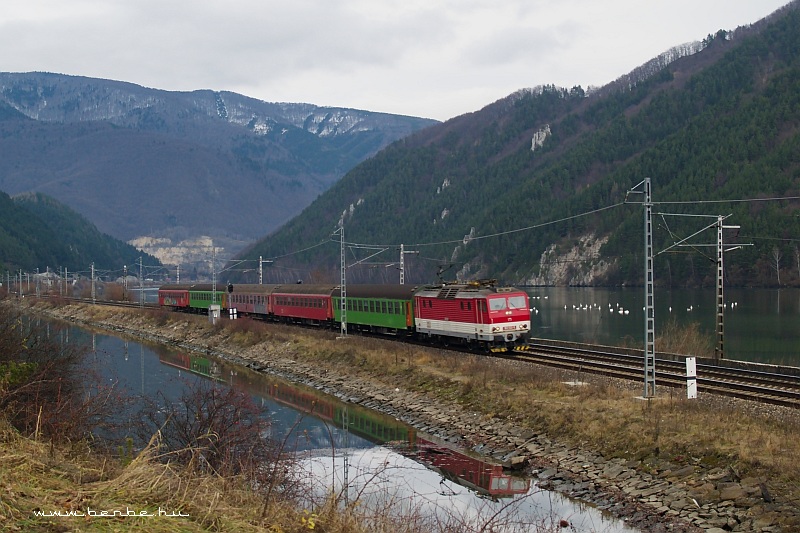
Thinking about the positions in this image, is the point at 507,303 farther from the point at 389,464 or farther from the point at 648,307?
the point at 389,464

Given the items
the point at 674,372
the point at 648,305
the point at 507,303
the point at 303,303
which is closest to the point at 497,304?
the point at 507,303

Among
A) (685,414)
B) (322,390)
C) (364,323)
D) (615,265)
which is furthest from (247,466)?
(615,265)

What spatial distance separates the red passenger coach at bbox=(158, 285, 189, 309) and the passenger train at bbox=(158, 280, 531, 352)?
2120 centimetres

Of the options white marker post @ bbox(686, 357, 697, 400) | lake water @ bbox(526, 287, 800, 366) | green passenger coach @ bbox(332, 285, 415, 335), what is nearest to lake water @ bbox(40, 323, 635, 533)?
white marker post @ bbox(686, 357, 697, 400)

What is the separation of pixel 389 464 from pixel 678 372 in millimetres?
13995

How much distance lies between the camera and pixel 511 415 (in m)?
29.8

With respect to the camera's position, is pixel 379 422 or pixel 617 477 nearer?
pixel 617 477

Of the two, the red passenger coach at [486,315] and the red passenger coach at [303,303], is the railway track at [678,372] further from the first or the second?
the red passenger coach at [303,303]

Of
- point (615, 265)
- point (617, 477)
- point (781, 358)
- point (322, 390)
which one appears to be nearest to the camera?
point (617, 477)

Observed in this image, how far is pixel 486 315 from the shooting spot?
40.7 m

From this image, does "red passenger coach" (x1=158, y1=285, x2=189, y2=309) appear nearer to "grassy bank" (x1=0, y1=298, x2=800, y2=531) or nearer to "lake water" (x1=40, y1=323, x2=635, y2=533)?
"grassy bank" (x1=0, y1=298, x2=800, y2=531)

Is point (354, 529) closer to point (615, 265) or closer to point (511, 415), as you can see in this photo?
point (511, 415)

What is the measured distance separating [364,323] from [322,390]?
507 inches

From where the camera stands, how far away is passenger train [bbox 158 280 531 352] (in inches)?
1618
